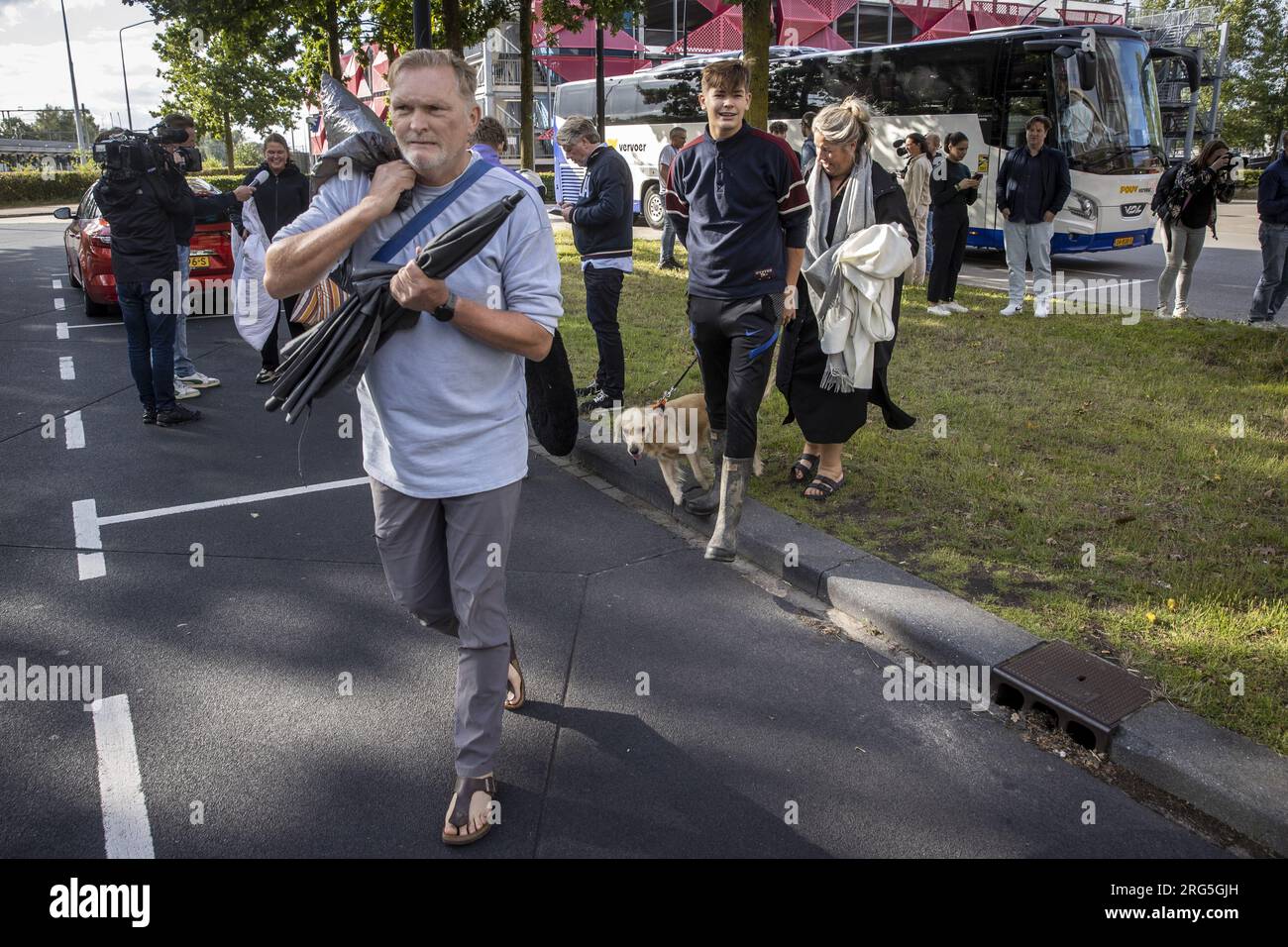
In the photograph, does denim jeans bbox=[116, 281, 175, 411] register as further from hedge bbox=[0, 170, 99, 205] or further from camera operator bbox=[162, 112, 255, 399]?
hedge bbox=[0, 170, 99, 205]

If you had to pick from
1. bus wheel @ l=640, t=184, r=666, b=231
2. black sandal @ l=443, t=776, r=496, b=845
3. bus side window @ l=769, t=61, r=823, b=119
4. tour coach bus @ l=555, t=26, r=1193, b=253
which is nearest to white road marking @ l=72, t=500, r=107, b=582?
black sandal @ l=443, t=776, r=496, b=845

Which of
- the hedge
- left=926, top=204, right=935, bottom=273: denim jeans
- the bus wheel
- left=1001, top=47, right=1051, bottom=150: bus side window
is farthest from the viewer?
the hedge

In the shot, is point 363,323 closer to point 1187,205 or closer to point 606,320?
point 606,320

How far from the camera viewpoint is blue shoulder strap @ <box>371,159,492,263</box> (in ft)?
8.43

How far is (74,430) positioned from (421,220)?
5985 mm

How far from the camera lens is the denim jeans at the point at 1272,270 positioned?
947 centimetres

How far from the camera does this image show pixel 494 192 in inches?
104

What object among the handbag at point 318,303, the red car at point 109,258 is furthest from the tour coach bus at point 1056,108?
the handbag at point 318,303

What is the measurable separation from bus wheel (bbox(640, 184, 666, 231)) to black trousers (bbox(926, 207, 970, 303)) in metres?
11.5

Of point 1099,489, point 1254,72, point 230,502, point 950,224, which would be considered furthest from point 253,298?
point 1254,72

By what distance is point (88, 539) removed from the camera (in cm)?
509

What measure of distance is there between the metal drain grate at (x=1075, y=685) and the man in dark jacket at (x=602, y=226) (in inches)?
162

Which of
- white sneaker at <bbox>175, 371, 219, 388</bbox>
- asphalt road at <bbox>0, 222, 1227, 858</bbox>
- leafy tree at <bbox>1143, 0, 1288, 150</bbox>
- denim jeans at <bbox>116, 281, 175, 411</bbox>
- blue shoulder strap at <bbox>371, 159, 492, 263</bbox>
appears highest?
leafy tree at <bbox>1143, 0, 1288, 150</bbox>
